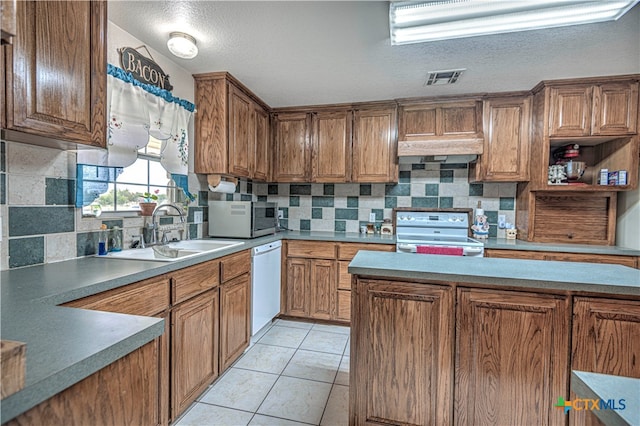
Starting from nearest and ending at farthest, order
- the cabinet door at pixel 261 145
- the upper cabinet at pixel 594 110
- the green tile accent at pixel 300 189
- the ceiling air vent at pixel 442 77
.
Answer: the ceiling air vent at pixel 442 77 → the upper cabinet at pixel 594 110 → the cabinet door at pixel 261 145 → the green tile accent at pixel 300 189

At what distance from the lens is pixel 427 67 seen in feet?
7.61

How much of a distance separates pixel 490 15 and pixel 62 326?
2.25 m

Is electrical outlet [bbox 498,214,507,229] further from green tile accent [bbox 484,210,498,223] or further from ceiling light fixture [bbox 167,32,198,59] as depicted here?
ceiling light fixture [bbox 167,32,198,59]

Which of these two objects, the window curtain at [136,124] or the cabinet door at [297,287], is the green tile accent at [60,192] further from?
the cabinet door at [297,287]

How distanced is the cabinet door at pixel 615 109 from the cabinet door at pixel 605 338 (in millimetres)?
2041

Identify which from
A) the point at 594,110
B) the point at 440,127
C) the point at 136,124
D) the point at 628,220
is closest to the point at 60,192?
the point at 136,124

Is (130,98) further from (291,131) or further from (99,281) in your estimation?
(291,131)

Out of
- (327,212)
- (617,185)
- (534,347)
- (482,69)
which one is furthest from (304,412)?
(617,185)

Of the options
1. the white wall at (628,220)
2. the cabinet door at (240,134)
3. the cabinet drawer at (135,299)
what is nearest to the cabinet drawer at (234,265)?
the cabinet drawer at (135,299)

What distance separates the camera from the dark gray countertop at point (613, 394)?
511 millimetres

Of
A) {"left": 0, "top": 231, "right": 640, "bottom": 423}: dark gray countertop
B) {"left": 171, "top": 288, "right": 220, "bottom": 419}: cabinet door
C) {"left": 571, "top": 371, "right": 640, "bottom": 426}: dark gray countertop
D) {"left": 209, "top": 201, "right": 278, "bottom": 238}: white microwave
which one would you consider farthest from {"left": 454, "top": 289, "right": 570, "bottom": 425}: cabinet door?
{"left": 209, "top": 201, "right": 278, "bottom": 238}: white microwave

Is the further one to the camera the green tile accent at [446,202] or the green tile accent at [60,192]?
the green tile accent at [446,202]

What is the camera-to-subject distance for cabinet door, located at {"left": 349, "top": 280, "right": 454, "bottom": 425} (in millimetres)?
1396

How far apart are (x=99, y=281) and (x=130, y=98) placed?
1.23 m
